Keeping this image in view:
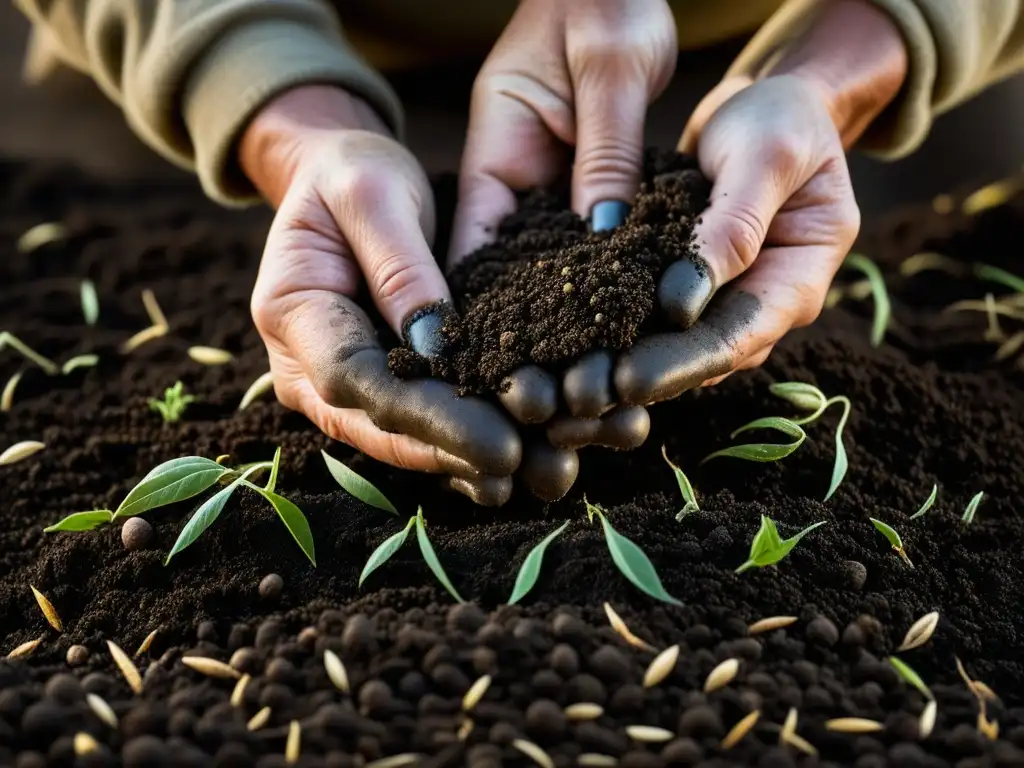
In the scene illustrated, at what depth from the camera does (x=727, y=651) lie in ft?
2.96

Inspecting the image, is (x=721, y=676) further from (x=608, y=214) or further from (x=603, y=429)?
(x=608, y=214)

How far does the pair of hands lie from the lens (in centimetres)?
100

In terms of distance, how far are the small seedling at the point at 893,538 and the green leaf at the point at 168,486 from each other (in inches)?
28.7

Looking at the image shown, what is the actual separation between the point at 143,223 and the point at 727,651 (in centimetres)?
164

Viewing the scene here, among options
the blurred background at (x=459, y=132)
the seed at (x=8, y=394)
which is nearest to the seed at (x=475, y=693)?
the seed at (x=8, y=394)

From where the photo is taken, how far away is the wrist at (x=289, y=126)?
1.45m

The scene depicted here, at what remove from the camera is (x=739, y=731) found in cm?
83

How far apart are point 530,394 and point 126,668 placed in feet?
1.56

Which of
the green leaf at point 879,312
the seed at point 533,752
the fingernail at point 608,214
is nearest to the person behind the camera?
the seed at point 533,752

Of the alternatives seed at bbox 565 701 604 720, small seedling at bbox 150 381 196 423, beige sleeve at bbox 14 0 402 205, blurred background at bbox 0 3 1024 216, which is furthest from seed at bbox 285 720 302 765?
blurred background at bbox 0 3 1024 216

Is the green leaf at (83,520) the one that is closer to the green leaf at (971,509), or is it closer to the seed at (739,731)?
the seed at (739,731)

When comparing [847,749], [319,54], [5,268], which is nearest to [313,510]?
[847,749]

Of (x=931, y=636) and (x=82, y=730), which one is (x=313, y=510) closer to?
(x=82, y=730)

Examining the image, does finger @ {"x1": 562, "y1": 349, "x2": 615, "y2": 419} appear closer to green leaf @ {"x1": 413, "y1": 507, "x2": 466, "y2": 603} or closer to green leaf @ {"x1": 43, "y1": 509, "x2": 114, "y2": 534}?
green leaf @ {"x1": 413, "y1": 507, "x2": 466, "y2": 603}
